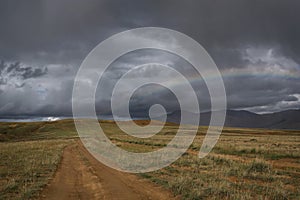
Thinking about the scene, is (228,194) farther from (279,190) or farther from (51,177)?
(51,177)

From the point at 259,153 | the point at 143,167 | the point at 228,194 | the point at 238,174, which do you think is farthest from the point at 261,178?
the point at 259,153

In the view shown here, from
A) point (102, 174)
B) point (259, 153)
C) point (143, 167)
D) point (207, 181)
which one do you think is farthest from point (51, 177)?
point (259, 153)

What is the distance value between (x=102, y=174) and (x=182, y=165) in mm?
6397

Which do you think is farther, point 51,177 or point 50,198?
point 51,177

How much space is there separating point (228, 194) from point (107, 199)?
4809 millimetres

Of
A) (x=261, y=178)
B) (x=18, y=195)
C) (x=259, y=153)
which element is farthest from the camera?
(x=259, y=153)

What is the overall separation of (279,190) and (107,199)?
23.5 feet

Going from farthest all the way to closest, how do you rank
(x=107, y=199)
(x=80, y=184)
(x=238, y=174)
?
(x=238, y=174) → (x=80, y=184) → (x=107, y=199)

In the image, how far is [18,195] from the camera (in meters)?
11.6

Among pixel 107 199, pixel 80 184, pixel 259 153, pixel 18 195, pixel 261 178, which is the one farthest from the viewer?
pixel 259 153

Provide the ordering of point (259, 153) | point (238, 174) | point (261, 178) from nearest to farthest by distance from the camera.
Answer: point (261, 178), point (238, 174), point (259, 153)

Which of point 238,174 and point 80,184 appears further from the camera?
point 238,174

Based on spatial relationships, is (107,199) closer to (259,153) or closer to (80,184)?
(80,184)

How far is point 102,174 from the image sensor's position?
53.9ft
